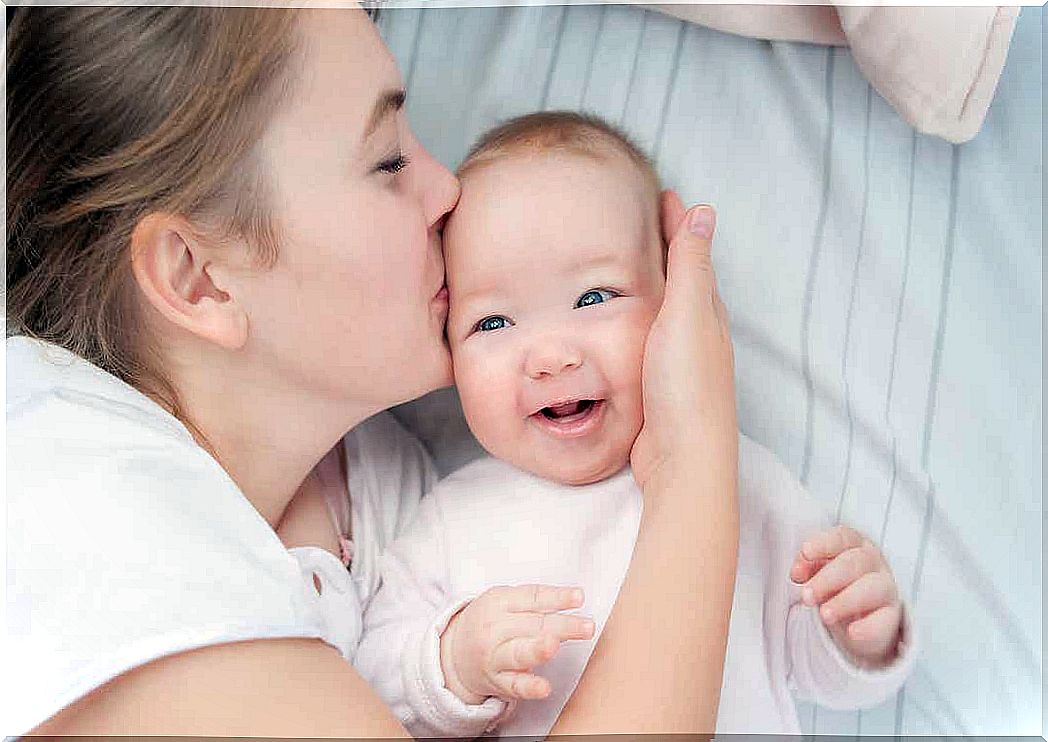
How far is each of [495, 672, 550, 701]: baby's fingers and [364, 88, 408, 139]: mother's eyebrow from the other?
428 millimetres

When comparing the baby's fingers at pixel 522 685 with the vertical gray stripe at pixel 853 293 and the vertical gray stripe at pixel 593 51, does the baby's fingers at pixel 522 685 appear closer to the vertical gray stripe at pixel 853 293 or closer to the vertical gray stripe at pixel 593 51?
the vertical gray stripe at pixel 853 293

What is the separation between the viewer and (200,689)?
2.58 feet

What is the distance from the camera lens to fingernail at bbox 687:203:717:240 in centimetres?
105

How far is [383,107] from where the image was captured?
0.99 m

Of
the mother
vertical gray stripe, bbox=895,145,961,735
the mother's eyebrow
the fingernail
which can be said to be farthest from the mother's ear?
vertical gray stripe, bbox=895,145,961,735

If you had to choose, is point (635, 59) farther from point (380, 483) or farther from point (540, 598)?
point (540, 598)

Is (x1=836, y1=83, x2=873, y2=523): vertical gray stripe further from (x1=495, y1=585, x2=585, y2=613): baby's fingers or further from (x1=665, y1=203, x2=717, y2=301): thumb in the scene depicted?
(x1=495, y1=585, x2=585, y2=613): baby's fingers

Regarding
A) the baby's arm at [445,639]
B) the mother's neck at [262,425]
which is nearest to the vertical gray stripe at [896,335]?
the baby's arm at [445,639]

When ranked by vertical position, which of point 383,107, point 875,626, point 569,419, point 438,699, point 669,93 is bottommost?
point 438,699

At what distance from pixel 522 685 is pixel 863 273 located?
57 centimetres

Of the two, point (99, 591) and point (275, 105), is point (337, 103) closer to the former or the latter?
point (275, 105)

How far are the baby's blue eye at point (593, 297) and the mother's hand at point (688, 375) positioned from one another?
5 cm

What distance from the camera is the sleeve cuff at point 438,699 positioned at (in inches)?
37.6

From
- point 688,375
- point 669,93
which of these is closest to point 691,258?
point 688,375
